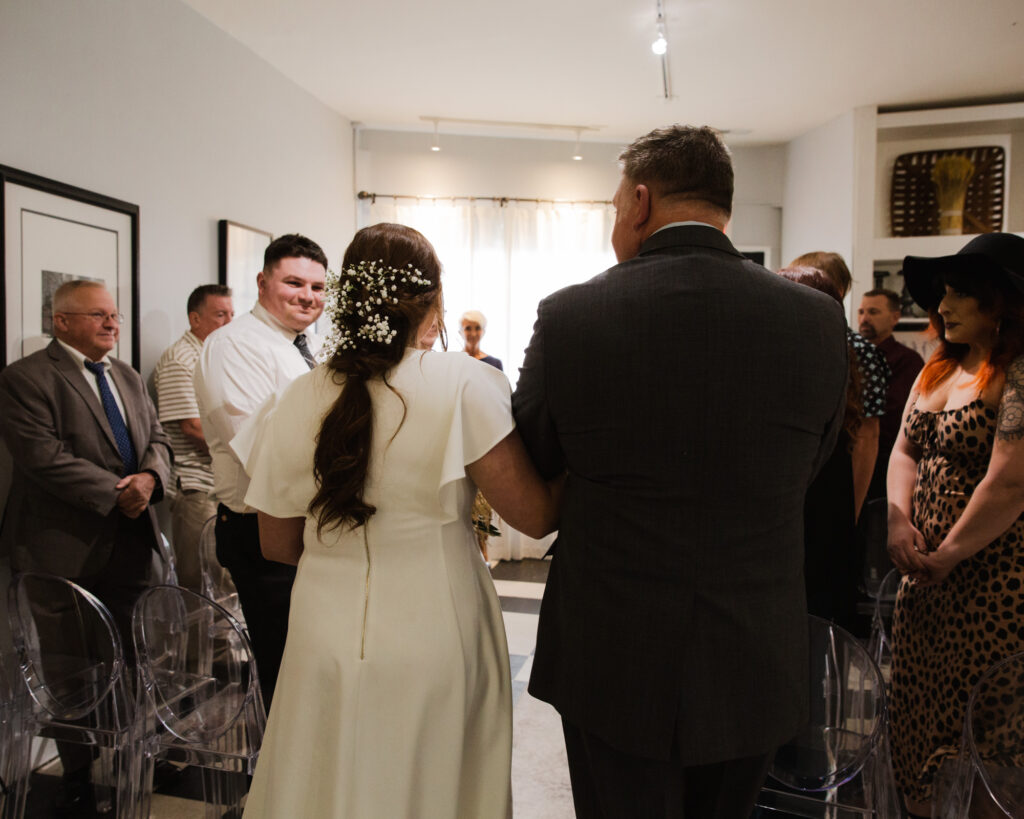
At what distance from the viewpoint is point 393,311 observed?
4.49ft

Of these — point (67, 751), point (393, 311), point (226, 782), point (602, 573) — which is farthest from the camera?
point (67, 751)

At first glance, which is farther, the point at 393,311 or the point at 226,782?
the point at 226,782

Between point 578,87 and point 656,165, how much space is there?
388 centimetres

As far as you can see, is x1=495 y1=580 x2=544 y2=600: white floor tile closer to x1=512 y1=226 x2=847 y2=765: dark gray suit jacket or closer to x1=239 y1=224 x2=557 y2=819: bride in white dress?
x1=239 y1=224 x2=557 y2=819: bride in white dress

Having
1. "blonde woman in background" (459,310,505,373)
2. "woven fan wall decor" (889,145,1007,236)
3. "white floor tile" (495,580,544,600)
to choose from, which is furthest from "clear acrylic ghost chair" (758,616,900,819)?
"woven fan wall decor" (889,145,1007,236)

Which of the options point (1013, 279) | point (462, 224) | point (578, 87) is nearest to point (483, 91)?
point (578, 87)

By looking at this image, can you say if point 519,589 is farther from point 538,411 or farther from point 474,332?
point 538,411

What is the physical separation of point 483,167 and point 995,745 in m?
5.35

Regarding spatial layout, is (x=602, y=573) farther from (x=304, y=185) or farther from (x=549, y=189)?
(x=549, y=189)

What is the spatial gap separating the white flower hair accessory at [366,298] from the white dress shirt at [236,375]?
748 mm

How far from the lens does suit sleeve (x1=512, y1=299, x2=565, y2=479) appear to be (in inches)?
49.1

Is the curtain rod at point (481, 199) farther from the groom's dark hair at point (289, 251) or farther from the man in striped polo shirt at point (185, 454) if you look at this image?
the groom's dark hair at point (289, 251)

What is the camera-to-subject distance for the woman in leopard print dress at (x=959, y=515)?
5.77ft

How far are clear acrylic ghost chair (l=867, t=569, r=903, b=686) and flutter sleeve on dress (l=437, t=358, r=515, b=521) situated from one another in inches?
71.9
